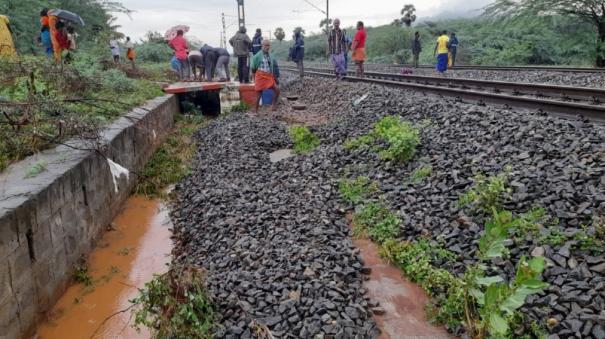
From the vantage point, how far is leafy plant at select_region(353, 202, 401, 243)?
15.1 ft

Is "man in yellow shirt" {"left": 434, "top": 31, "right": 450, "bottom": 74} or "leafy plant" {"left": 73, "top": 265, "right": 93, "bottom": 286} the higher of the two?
"man in yellow shirt" {"left": 434, "top": 31, "right": 450, "bottom": 74}

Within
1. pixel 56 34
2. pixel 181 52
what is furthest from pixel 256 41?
pixel 56 34

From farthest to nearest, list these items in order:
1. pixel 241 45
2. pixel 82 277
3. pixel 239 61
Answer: pixel 239 61 < pixel 241 45 < pixel 82 277

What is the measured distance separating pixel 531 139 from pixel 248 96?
9131 millimetres

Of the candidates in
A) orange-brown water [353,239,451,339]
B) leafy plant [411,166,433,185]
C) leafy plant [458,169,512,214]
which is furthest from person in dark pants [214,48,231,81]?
orange-brown water [353,239,451,339]

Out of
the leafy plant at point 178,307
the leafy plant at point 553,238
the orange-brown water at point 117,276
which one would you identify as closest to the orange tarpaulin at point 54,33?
the orange-brown water at point 117,276

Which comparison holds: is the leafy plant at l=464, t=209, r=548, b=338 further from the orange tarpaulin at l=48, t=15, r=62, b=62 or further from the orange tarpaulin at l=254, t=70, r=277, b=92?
the orange tarpaulin at l=48, t=15, r=62, b=62

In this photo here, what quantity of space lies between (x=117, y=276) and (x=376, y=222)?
9.45ft

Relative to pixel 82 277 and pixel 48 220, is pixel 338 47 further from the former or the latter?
pixel 48 220

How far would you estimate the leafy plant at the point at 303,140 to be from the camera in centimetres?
816

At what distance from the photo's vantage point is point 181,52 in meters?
15.1

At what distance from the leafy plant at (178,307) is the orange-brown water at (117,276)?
528 millimetres

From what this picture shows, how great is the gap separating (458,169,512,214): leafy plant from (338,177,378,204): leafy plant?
1339mm

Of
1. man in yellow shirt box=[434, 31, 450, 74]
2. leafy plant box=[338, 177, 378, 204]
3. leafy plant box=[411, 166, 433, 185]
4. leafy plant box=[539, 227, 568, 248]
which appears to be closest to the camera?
leafy plant box=[539, 227, 568, 248]
